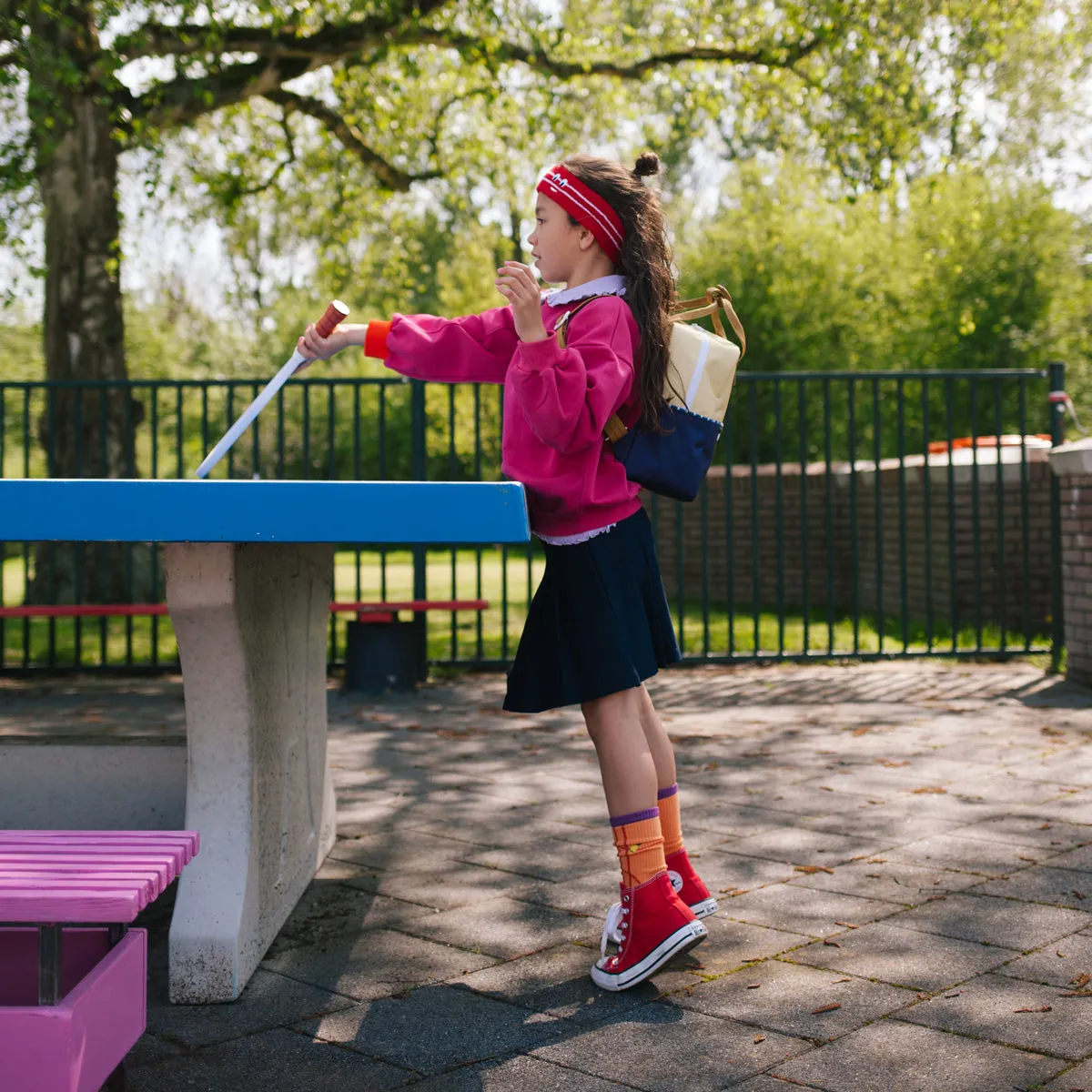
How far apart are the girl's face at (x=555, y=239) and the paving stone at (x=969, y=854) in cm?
194

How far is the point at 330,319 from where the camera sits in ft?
9.27

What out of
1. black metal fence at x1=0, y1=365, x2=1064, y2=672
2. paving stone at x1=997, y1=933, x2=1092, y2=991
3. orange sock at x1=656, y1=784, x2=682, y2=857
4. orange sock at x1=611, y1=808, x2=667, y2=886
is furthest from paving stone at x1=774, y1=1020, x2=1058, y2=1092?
black metal fence at x1=0, y1=365, x2=1064, y2=672

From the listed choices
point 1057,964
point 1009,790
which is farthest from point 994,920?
point 1009,790

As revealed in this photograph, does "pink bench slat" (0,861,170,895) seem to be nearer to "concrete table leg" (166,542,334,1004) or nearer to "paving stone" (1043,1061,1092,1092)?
"concrete table leg" (166,542,334,1004)

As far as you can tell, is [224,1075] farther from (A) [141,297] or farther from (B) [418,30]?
(A) [141,297]

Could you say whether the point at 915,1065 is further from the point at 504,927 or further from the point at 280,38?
the point at 280,38

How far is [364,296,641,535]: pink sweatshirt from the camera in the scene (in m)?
2.51

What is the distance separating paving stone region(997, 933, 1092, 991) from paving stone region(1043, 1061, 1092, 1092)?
44 cm

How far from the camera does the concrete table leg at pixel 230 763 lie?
8.66 ft

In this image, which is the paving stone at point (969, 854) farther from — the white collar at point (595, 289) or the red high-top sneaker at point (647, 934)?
the white collar at point (595, 289)

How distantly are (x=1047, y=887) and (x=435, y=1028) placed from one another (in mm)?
1742

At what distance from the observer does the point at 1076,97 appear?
76.3 ft

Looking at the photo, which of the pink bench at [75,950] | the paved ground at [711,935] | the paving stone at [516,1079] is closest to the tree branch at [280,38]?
the paved ground at [711,935]

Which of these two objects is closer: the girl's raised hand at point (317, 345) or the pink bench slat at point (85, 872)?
the pink bench slat at point (85, 872)
